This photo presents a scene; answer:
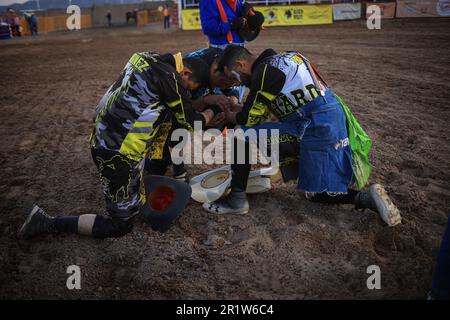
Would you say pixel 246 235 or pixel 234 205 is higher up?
pixel 234 205

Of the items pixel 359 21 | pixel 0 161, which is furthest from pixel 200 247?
pixel 359 21

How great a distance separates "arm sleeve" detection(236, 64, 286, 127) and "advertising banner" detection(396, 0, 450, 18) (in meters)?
18.4

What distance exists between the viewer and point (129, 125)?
9.05ft

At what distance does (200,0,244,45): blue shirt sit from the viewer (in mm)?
4053

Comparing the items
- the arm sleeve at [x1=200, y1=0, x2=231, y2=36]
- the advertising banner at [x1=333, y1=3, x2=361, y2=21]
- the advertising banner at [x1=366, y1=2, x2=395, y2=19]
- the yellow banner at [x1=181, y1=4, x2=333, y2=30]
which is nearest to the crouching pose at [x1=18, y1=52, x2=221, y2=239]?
the arm sleeve at [x1=200, y1=0, x2=231, y2=36]

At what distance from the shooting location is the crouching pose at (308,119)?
9.21 feet

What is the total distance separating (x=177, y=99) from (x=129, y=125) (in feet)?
1.39

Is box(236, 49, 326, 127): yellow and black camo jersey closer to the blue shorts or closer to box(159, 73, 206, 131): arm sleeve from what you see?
the blue shorts

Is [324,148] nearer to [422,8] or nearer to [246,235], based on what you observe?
[246,235]

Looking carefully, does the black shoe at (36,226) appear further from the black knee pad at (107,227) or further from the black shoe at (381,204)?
the black shoe at (381,204)

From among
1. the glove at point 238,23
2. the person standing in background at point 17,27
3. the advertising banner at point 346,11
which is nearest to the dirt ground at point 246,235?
the glove at point 238,23

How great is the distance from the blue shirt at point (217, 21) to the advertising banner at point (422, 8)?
17171 mm

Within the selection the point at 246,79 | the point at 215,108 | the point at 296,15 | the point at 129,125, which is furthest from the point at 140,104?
the point at 296,15

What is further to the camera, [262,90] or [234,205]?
[234,205]
